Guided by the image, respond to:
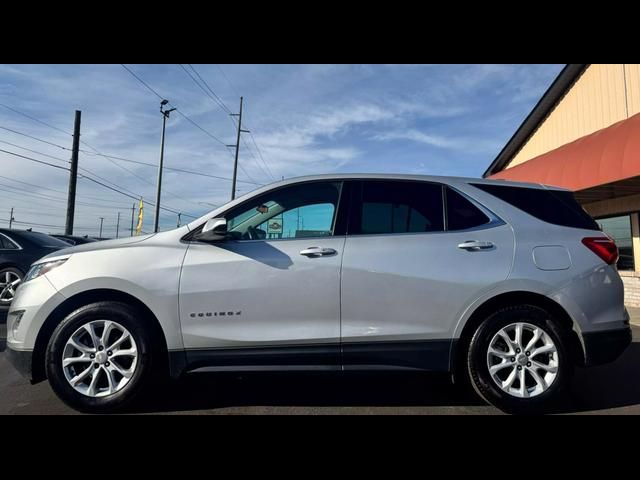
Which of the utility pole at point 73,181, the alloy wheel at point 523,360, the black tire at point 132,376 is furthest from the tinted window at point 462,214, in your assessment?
the utility pole at point 73,181

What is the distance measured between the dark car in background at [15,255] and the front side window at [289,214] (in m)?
6.23

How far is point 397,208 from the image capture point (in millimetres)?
3230

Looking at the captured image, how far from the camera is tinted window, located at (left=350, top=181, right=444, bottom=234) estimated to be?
3.16m

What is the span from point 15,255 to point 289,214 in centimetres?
677

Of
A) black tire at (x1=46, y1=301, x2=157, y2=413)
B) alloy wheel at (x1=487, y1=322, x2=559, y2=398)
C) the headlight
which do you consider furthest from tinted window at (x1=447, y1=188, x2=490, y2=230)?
the headlight

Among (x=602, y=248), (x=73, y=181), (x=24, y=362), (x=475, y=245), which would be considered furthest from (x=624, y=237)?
(x=73, y=181)

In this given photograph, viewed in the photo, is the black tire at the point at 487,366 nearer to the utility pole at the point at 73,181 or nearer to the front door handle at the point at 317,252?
the front door handle at the point at 317,252

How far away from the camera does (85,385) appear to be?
2.92m

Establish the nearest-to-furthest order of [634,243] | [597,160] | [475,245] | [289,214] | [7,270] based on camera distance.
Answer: [475,245] → [289,214] → [7,270] → [597,160] → [634,243]

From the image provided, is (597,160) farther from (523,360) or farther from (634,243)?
(523,360)

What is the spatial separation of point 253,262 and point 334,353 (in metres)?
0.92
